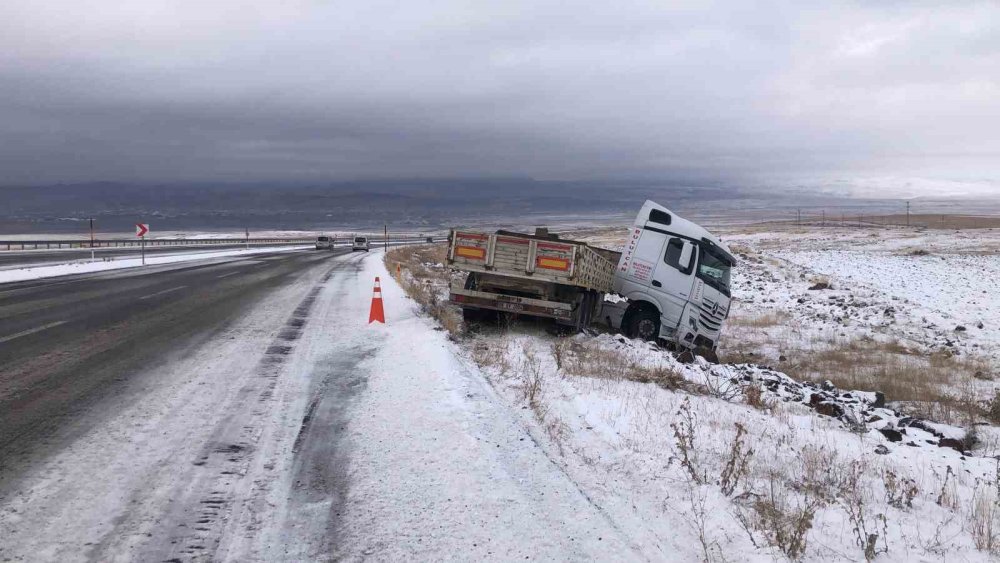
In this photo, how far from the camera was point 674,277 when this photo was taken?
47.1 ft

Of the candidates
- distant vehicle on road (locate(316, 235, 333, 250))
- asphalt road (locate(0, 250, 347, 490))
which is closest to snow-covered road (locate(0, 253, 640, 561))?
asphalt road (locate(0, 250, 347, 490))

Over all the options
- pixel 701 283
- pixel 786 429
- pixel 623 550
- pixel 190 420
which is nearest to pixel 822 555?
pixel 623 550

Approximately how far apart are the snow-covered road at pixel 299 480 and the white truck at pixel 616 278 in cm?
422

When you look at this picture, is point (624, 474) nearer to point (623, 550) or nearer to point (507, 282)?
point (623, 550)

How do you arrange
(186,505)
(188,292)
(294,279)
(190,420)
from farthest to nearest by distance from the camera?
(294,279) < (188,292) < (190,420) < (186,505)

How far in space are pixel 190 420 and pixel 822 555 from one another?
5617mm

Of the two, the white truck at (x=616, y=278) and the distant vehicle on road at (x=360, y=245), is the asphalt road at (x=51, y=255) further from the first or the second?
the white truck at (x=616, y=278)

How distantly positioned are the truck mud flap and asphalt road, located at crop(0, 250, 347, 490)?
4630 millimetres

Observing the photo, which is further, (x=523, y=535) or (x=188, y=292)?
(x=188, y=292)

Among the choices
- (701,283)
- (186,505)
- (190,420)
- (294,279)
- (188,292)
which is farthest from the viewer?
(294,279)

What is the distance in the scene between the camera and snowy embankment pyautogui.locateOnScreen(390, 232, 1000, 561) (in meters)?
4.66

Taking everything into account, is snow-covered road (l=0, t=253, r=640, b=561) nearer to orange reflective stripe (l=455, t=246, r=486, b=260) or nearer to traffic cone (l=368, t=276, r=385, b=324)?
orange reflective stripe (l=455, t=246, r=486, b=260)

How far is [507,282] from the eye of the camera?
1316cm

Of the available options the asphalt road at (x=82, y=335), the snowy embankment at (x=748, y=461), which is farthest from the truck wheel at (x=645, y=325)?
the asphalt road at (x=82, y=335)
